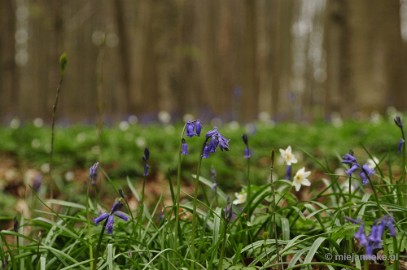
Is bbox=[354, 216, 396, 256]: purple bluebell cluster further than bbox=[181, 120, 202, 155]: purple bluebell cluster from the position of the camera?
No

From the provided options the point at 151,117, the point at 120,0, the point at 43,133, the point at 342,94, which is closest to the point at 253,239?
the point at 43,133

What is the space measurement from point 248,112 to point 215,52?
9.06 meters

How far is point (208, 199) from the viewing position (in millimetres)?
3836

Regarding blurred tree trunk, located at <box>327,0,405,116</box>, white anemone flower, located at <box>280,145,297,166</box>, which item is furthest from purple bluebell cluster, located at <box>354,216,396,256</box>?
blurred tree trunk, located at <box>327,0,405,116</box>

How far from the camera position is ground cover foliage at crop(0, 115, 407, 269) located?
73.5 inches

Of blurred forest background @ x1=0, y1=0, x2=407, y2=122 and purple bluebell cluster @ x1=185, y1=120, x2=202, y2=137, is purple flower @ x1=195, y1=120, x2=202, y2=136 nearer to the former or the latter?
purple bluebell cluster @ x1=185, y1=120, x2=202, y2=137

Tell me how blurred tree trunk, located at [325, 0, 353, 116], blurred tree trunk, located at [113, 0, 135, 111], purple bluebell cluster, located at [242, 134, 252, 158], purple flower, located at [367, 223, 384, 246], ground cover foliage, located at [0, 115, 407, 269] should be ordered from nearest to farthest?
purple flower, located at [367, 223, 384, 246]
ground cover foliage, located at [0, 115, 407, 269]
purple bluebell cluster, located at [242, 134, 252, 158]
blurred tree trunk, located at [325, 0, 353, 116]
blurred tree trunk, located at [113, 0, 135, 111]

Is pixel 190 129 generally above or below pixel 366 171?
above

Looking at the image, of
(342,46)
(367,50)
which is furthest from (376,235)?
(342,46)

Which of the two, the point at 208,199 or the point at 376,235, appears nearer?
the point at 376,235

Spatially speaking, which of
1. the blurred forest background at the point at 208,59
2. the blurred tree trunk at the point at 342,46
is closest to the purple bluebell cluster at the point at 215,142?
the blurred forest background at the point at 208,59

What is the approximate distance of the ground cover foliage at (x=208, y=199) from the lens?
73.5 inches

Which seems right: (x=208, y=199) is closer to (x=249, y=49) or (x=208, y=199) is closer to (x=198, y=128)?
(x=198, y=128)

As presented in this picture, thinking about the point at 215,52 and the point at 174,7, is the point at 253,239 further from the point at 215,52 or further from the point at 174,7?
the point at 215,52
